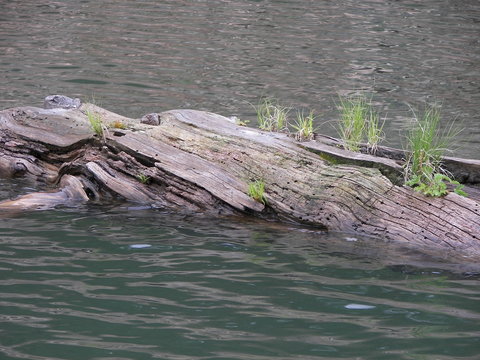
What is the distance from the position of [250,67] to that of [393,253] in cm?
1044

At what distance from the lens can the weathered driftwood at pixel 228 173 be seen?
24.1 feet

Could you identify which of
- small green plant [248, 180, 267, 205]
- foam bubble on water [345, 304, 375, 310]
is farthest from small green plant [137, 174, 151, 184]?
foam bubble on water [345, 304, 375, 310]

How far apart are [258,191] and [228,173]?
459 mm

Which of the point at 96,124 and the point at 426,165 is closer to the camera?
the point at 426,165

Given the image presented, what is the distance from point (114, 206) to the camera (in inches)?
337

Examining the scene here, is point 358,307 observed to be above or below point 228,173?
below

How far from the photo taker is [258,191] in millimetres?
7965

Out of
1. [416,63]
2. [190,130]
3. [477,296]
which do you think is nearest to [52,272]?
[190,130]

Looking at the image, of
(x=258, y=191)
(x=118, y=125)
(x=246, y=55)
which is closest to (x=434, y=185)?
(x=258, y=191)

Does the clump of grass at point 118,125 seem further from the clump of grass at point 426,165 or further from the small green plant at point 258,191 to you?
the clump of grass at point 426,165

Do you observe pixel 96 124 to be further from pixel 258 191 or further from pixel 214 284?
pixel 214 284

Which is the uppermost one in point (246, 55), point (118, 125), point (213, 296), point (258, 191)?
point (118, 125)

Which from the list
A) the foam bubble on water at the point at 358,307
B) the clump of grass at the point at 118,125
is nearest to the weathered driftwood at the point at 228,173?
the clump of grass at the point at 118,125

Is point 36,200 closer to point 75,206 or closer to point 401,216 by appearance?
point 75,206
